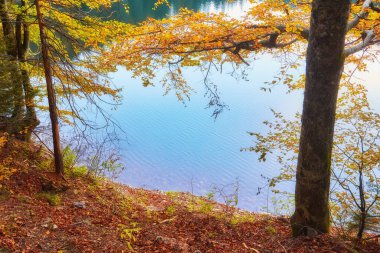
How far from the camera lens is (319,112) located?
4.45 m

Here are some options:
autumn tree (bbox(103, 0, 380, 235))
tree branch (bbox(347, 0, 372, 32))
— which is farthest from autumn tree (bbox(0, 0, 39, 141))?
tree branch (bbox(347, 0, 372, 32))

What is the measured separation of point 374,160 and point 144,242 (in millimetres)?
5201

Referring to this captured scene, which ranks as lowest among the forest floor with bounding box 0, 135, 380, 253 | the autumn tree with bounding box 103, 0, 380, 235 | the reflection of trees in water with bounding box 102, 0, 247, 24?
the forest floor with bounding box 0, 135, 380, 253

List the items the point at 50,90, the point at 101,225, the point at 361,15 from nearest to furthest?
the point at 101,225 → the point at 361,15 → the point at 50,90

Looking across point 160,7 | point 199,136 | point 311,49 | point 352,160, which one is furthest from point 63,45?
point 160,7

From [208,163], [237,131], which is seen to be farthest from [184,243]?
[237,131]

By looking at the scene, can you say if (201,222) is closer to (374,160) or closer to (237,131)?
(374,160)

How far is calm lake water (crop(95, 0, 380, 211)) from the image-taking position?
1415cm

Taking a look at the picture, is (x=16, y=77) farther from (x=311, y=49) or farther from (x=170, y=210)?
(x=311, y=49)

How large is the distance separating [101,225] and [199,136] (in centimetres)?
1290

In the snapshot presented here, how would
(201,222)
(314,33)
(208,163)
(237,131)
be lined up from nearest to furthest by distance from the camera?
(314,33)
(201,222)
(208,163)
(237,131)

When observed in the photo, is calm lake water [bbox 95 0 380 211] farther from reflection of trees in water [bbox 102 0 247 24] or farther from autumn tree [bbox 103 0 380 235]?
reflection of trees in water [bbox 102 0 247 24]

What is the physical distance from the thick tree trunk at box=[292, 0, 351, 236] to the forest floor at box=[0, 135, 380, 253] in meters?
0.37

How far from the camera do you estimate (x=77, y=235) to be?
4816 millimetres
